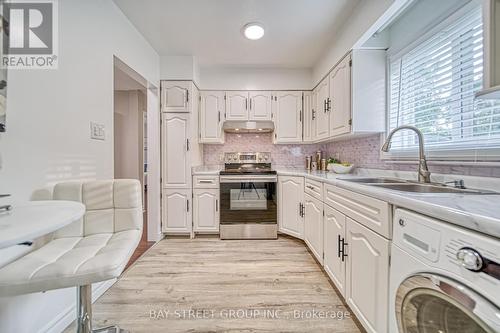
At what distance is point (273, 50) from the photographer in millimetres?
2754

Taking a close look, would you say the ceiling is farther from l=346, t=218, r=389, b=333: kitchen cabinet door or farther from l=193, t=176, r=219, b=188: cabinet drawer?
l=346, t=218, r=389, b=333: kitchen cabinet door

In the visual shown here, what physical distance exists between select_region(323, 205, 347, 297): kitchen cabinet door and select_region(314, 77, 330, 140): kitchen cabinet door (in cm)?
116

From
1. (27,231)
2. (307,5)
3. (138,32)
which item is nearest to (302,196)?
(307,5)

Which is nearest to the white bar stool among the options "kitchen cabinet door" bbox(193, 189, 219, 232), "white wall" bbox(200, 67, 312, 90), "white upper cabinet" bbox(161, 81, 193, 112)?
→ "kitchen cabinet door" bbox(193, 189, 219, 232)

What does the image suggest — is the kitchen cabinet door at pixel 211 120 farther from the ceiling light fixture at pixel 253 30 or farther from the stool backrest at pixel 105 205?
the stool backrest at pixel 105 205

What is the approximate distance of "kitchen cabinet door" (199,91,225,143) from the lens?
3238mm

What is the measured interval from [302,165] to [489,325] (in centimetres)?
308

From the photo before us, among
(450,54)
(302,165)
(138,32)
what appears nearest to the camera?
(450,54)

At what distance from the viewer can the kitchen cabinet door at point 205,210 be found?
3.00 meters

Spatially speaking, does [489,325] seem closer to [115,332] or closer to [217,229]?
[115,332]

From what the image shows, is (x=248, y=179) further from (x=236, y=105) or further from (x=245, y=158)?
(x=236, y=105)

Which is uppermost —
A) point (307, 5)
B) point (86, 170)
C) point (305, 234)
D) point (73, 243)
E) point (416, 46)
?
point (307, 5)

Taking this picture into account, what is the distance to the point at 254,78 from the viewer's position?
10.8ft

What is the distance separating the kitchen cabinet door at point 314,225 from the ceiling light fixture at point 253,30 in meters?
1.78
